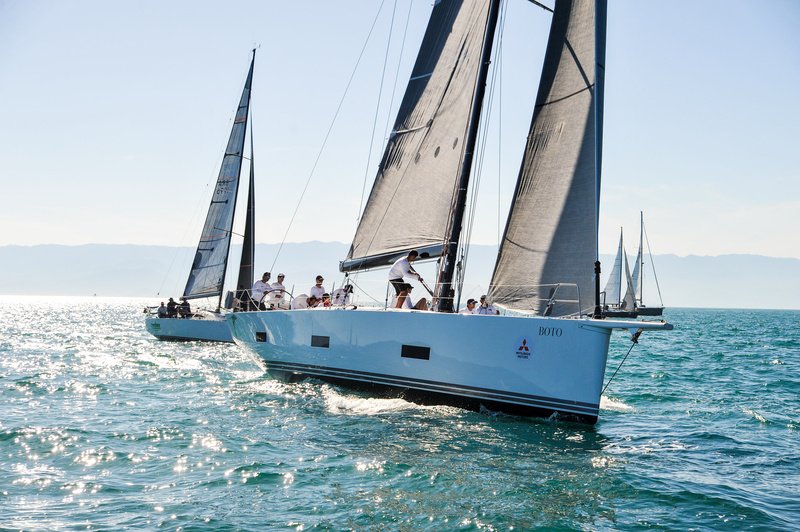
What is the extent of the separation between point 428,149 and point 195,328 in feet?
60.9

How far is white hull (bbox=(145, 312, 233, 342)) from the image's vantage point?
96.7 feet

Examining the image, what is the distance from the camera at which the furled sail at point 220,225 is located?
108 ft

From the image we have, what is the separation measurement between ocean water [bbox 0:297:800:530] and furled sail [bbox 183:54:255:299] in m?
16.9

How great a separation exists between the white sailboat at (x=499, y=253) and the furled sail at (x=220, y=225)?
57.7ft

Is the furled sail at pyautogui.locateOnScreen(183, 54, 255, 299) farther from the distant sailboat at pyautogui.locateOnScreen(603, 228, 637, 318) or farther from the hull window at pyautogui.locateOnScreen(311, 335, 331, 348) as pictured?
the distant sailboat at pyautogui.locateOnScreen(603, 228, 637, 318)

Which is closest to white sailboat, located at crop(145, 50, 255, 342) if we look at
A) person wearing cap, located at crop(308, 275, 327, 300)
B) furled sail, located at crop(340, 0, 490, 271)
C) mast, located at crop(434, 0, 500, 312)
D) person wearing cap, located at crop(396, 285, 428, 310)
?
person wearing cap, located at crop(308, 275, 327, 300)

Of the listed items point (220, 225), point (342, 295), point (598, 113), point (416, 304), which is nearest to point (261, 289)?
point (342, 295)

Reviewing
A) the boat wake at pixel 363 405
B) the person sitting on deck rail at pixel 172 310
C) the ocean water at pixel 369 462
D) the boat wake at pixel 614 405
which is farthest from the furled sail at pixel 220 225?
the boat wake at pixel 614 405

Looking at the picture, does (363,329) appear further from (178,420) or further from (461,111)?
(461,111)

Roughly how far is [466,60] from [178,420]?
356 inches

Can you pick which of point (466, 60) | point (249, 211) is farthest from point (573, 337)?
point (249, 211)

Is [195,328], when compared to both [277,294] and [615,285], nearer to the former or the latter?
[277,294]

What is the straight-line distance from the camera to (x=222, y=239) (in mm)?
32938

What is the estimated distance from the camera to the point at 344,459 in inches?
370
